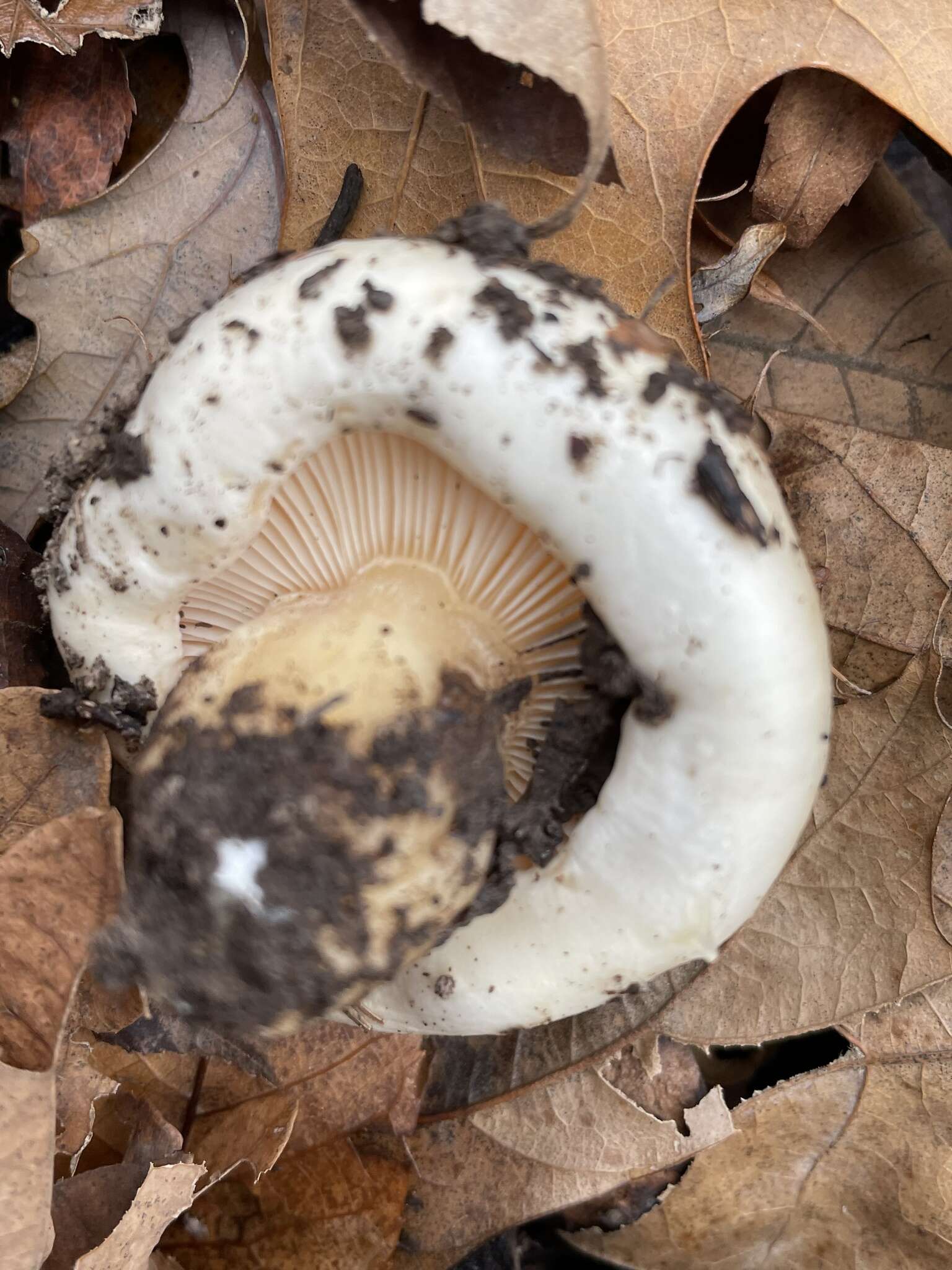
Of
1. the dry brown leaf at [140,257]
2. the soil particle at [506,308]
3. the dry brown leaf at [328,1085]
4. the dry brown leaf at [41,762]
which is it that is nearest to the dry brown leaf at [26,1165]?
the dry brown leaf at [41,762]

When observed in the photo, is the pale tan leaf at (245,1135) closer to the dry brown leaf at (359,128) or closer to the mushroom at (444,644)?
the mushroom at (444,644)

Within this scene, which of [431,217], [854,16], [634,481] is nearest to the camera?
[634,481]

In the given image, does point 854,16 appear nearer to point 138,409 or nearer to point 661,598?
point 661,598

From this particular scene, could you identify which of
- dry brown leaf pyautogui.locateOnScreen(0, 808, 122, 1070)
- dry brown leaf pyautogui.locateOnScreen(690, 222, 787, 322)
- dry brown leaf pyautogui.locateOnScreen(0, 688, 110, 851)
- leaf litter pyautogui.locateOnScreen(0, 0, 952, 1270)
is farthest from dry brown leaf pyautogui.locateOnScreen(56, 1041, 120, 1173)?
dry brown leaf pyautogui.locateOnScreen(690, 222, 787, 322)

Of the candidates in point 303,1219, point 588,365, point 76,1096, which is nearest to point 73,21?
point 588,365

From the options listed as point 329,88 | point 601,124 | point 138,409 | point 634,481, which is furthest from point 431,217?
point 634,481
